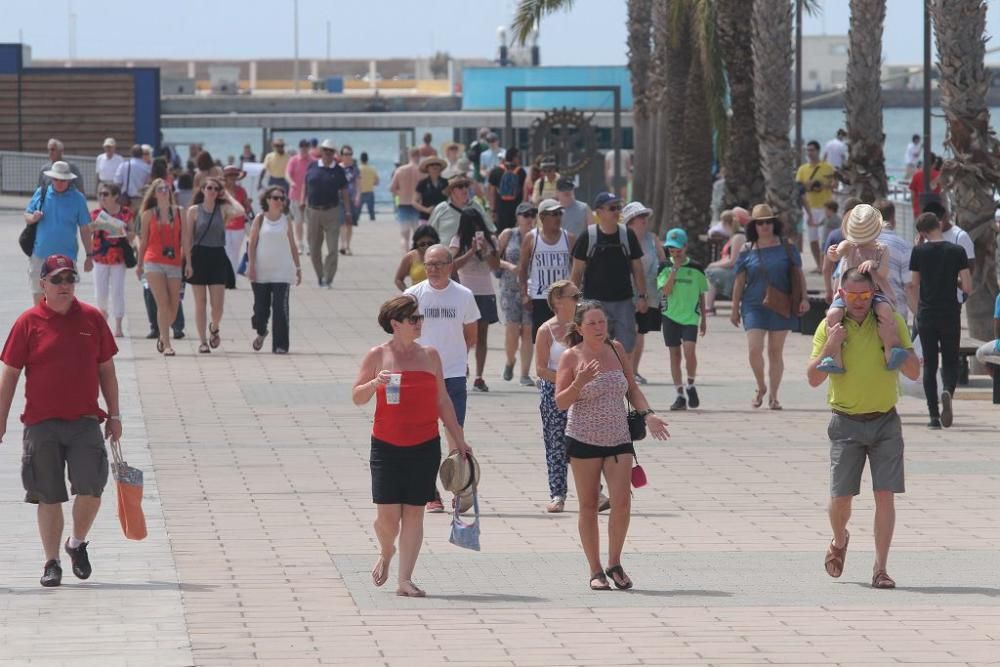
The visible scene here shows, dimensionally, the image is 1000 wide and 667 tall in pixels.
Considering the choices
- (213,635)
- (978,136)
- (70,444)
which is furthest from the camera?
(978,136)

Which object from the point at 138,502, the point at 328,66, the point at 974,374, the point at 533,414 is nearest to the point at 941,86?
the point at 974,374

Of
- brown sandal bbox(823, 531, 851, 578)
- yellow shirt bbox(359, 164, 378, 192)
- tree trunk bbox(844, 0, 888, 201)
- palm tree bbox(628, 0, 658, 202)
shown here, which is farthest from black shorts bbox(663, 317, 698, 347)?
yellow shirt bbox(359, 164, 378, 192)

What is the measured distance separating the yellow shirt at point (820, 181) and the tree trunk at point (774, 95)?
420cm

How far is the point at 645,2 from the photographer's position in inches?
1427

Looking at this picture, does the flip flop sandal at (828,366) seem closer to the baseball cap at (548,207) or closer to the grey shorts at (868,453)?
the grey shorts at (868,453)

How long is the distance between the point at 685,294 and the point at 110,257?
6393 mm

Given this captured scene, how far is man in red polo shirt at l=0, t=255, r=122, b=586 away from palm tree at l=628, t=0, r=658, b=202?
89.0ft

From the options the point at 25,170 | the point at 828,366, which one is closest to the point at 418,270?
the point at 828,366

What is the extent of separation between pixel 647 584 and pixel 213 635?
84.1 inches

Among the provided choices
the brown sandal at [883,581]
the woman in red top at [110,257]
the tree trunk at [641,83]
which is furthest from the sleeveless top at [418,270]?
the tree trunk at [641,83]

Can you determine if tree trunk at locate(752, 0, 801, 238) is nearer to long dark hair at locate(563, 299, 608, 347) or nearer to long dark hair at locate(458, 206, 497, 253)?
long dark hair at locate(458, 206, 497, 253)

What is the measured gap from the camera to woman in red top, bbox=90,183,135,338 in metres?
19.3

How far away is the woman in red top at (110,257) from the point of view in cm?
1931

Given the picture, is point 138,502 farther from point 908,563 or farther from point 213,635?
point 908,563
